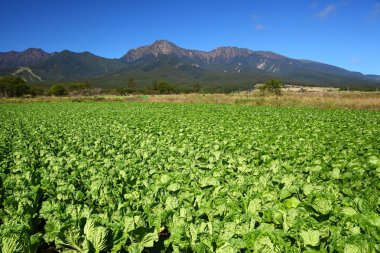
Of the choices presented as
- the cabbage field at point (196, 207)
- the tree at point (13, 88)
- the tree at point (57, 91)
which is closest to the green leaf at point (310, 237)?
the cabbage field at point (196, 207)

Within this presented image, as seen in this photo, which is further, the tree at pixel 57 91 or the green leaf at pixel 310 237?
the tree at pixel 57 91

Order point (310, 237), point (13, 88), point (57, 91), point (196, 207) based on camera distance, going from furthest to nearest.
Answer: point (57, 91)
point (13, 88)
point (196, 207)
point (310, 237)

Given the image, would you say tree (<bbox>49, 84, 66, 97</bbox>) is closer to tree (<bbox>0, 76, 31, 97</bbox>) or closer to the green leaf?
tree (<bbox>0, 76, 31, 97</bbox>)

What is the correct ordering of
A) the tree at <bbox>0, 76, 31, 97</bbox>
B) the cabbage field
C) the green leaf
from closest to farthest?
1. the green leaf
2. the cabbage field
3. the tree at <bbox>0, 76, 31, 97</bbox>

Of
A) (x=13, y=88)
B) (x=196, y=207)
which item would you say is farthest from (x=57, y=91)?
(x=196, y=207)

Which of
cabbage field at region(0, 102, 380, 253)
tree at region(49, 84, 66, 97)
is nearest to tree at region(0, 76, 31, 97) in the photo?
tree at region(49, 84, 66, 97)

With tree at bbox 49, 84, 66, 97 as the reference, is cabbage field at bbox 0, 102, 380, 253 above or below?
below

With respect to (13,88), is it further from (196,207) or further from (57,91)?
(196,207)

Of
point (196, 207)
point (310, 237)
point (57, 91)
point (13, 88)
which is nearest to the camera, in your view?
point (310, 237)

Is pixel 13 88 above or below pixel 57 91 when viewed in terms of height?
above

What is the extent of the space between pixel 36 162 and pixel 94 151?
5.75ft

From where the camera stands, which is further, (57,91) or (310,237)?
(57,91)

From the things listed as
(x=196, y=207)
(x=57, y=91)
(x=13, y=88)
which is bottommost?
(x=196, y=207)

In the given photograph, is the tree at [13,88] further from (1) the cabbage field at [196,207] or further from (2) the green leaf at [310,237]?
(2) the green leaf at [310,237]
